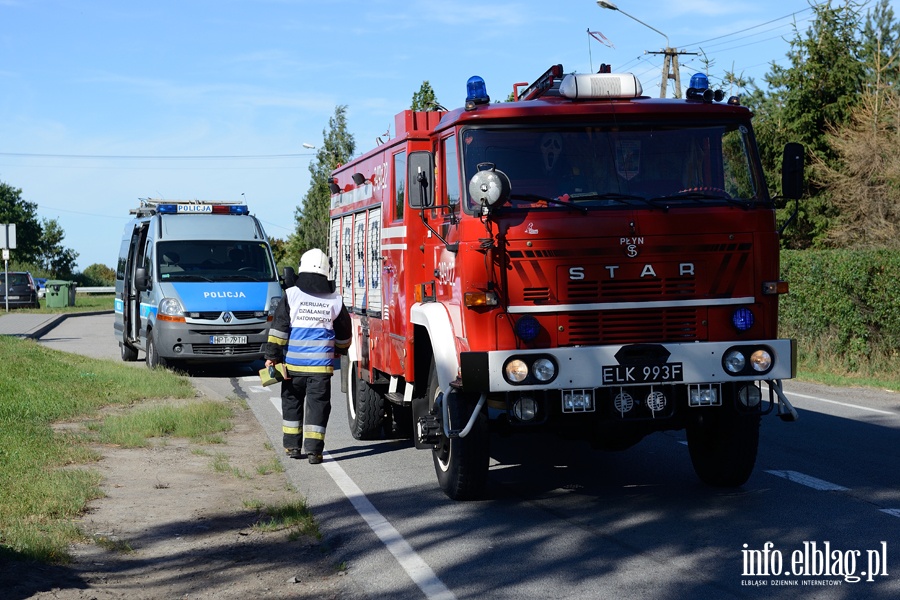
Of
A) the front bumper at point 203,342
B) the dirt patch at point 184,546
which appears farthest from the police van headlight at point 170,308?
the dirt patch at point 184,546

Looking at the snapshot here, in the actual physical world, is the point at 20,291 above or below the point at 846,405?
above

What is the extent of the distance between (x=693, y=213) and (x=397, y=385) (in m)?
3.39

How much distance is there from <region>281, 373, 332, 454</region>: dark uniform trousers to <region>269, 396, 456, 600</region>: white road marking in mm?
312

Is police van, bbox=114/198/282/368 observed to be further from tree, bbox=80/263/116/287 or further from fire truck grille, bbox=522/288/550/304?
tree, bbox=80/263/116/287

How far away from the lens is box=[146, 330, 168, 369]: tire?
19064mm

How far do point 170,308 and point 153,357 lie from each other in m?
1.15

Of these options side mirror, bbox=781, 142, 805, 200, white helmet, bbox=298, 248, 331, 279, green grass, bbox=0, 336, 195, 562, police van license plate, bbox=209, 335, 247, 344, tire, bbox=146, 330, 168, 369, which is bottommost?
green grass, bbox=0, 336, 195, 562

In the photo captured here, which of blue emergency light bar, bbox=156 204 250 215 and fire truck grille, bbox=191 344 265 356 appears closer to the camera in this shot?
fire truck grille, bbox=191 344 265 356

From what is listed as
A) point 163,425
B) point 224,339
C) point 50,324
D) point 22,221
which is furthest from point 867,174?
point 22,221

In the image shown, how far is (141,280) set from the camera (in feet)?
63.4

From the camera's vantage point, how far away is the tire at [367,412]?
37.5 feet

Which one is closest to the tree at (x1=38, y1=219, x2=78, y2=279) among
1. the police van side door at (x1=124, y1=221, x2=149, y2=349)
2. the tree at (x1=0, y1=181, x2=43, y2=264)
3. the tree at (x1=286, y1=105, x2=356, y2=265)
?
the tree at (x1=0, y1=181, x2=43, y2=264)

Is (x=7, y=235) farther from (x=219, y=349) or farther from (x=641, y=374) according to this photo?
(x=641, y=374)

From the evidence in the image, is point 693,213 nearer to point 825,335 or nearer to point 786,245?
point 825,335
